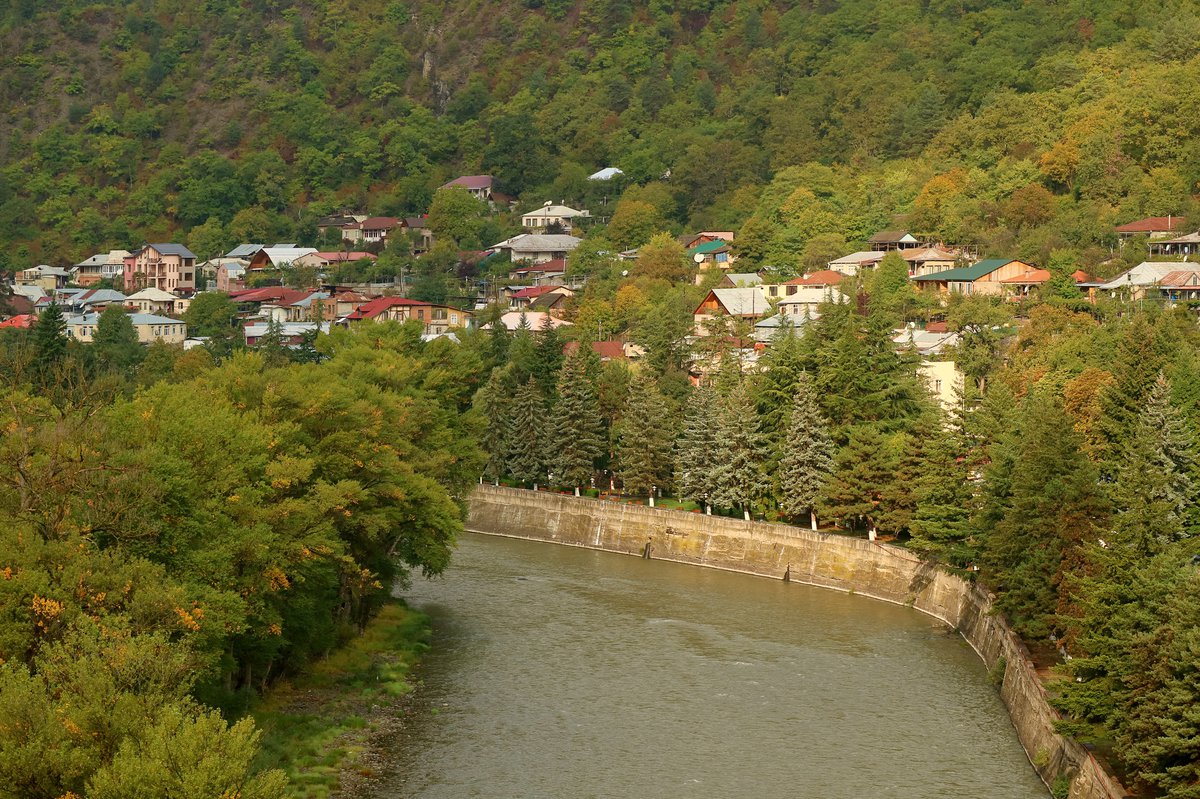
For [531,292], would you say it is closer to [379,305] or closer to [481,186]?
[379,305]

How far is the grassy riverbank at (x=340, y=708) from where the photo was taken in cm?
2920

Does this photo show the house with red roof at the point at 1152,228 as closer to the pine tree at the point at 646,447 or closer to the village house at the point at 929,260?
the village house at the point at 929,260

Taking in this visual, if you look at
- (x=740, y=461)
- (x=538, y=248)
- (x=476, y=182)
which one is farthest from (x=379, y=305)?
(x=740, y=461)

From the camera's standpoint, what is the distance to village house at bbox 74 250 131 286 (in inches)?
4318

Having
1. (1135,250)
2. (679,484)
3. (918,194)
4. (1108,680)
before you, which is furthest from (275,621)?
(918,194)

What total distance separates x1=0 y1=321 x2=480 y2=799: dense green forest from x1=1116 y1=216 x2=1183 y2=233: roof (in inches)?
1452

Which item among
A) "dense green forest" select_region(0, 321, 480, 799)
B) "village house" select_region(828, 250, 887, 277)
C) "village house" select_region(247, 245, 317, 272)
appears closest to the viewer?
"dense green forest" select_region(0, 321, 480, 799)

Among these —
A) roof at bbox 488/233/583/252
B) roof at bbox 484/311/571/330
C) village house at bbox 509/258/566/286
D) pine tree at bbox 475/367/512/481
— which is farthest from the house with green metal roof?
roof at bbox 488/233/583/252

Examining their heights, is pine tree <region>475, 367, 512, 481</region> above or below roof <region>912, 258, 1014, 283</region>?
below

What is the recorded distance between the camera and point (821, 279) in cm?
7338

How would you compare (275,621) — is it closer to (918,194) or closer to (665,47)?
(918,194)

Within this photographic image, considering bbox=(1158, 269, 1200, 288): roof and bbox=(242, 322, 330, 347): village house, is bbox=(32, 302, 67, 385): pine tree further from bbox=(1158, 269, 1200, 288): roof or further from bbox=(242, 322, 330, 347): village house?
bbox=(1158, 269, 1200, 288): roof

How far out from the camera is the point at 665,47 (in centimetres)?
13388

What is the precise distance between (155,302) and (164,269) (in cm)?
1424
